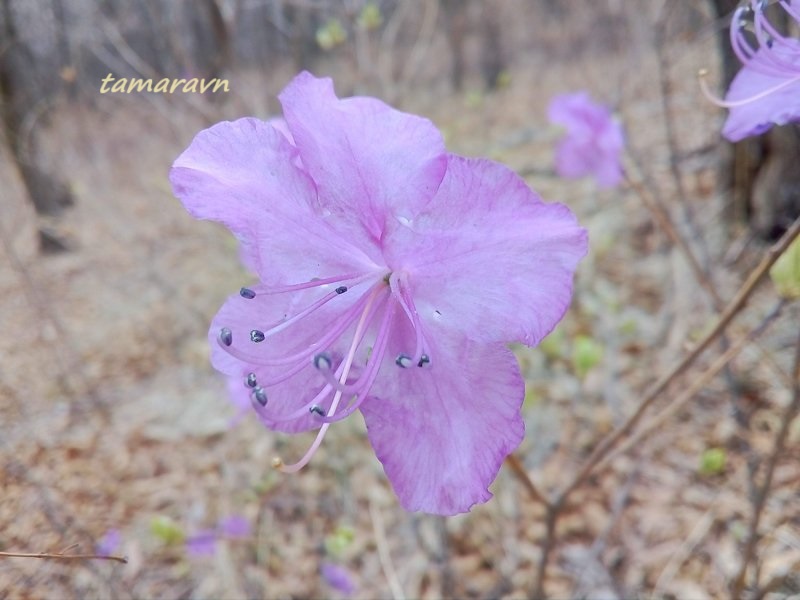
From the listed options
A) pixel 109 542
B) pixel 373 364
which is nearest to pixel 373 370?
pixel 373 364

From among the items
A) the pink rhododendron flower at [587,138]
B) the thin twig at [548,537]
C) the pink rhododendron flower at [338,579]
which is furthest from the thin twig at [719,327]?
the pink rhododendron flower at [587,138]

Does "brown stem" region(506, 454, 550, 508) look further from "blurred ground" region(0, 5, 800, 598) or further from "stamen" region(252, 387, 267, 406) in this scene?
"blurred ground" region(0, 5, 800, 598)

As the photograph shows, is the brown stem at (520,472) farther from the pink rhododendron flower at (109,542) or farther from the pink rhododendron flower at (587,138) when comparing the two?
the pink rhododendron flower at (587,138)

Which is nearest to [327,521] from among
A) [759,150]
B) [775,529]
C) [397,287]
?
[775,529]

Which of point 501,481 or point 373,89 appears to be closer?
point 501,481

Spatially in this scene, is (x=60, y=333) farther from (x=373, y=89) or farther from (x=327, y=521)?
(x=373, y=89)

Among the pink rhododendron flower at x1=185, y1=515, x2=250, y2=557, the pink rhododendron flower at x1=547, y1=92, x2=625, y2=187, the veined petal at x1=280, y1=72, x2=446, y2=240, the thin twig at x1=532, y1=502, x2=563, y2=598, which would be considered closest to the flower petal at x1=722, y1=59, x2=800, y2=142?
the veined petal at x1=280, y1=72, x2=446, y2=240

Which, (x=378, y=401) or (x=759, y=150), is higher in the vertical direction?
(x=378, y=401)
